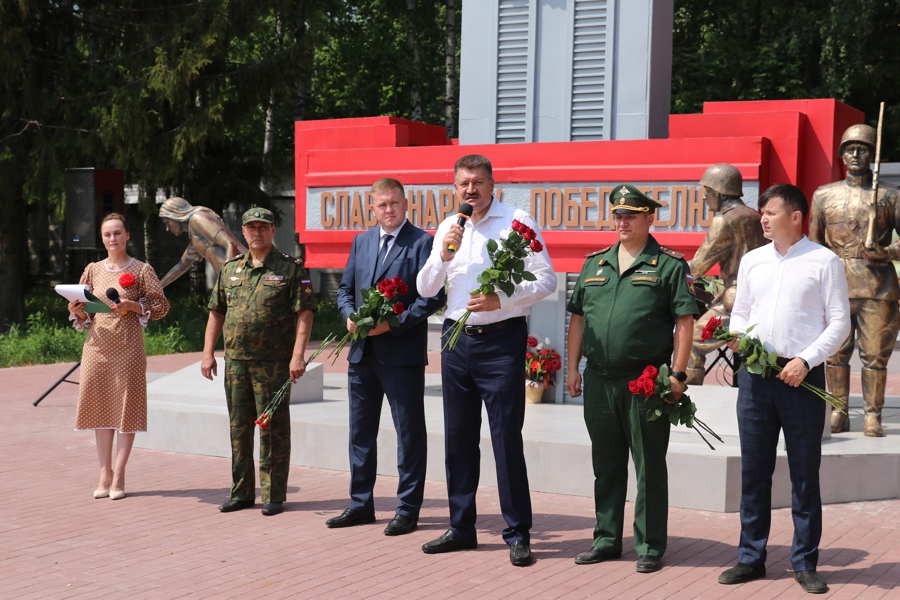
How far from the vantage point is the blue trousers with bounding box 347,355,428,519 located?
5.98m

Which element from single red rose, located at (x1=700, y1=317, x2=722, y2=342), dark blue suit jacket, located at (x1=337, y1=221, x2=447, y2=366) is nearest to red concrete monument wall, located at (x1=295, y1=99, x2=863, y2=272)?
dark blue suit jacket, located at (x1=337, y1=221, x2=447, y2=366)

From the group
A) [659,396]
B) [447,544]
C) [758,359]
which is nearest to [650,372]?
[659,396]

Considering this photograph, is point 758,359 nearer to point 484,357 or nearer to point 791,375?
point 791,375

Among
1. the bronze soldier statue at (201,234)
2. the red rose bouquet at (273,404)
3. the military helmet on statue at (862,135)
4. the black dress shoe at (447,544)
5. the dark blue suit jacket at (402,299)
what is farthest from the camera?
the bronze soldier statue at (201,234)

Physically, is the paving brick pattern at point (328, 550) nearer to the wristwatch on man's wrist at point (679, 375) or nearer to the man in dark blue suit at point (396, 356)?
the man in dark blue suit at point (396, 356)

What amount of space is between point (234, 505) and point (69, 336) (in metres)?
11.4

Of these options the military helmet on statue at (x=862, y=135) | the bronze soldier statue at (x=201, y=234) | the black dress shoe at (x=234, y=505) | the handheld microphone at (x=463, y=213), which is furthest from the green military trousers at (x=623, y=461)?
the bronze soldier statue at (x=201, y=234)

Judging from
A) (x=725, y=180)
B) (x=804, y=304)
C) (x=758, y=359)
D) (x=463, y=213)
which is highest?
(x=725, y=180)

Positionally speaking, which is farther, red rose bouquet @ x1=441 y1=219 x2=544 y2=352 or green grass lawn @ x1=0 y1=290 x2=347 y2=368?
green grass lawn @ x1=0 y1=290 x2=347 y2=368

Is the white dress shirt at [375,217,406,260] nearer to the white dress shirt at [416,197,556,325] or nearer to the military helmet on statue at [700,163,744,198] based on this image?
the white dress shirt at [416,197,556,325]

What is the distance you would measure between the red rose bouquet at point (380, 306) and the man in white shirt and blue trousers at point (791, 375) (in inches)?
70.8

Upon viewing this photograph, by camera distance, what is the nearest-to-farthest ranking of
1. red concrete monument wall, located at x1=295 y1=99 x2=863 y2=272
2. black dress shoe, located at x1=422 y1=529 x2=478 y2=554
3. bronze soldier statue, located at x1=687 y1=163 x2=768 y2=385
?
1. black dress shoe, located at x1=422 y1=529 x2=478 y2=554
2. bronze soldier statue, located at x1=687 y1=163 x2=768 y2=385
3. red concrete monument wall, located at x1=295 y1=99 x2=863 y2=272

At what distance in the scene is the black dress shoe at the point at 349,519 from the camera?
6180 millimetres

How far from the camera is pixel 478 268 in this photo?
17.9ft
